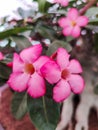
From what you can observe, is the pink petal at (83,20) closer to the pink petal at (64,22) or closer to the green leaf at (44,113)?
the pink petal at (64,22)

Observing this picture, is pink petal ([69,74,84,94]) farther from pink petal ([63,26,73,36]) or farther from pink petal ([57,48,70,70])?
pink petal ([63,26,73,36])

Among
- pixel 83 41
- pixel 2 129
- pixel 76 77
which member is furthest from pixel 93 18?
pixel 2 129

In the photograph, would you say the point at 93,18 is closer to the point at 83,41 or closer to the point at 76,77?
the point at 83,41

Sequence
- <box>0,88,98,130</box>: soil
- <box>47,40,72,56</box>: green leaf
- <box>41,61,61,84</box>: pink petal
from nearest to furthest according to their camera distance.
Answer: <box>41,61,61,84</box>: pink petal, <box>47,40,72,56</box>: green leaf, <box>0,88,98,130</box>: soil

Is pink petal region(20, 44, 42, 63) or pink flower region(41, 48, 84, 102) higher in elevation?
pink petal region(20, 44, 42, 63)

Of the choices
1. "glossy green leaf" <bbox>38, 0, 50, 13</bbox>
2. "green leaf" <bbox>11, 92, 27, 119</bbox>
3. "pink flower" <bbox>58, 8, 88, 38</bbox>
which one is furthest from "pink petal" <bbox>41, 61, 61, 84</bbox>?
Answer: "glossy green leaf" <bbox>38, 0, 50, 13</bbox>
